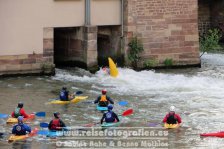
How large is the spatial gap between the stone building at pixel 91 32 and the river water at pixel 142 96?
2.45 ft

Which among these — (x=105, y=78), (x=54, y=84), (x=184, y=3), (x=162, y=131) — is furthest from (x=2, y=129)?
(x=184, y=3)

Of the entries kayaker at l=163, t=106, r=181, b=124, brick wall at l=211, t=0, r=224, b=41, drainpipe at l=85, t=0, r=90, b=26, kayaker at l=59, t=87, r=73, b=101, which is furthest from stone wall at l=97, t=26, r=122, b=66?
kayaker at l=163, t=106, r=181, b=124

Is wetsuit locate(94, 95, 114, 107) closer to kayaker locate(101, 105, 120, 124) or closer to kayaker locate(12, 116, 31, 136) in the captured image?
kayaker locate(101, 105, 120, 124)

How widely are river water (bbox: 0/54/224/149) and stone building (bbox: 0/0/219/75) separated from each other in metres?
0.75

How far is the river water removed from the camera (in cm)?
1914

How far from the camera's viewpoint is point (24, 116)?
1997 cm

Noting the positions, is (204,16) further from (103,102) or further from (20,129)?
(20,129)

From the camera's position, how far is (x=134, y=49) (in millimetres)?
28266

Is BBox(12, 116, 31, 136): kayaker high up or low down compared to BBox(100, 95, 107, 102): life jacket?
down

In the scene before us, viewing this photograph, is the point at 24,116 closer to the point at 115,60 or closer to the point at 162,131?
the point at 162,131

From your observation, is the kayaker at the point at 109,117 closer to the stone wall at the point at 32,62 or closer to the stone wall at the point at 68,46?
the stone wall at the point at 32,62

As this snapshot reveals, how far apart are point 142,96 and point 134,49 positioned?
5.14 meters

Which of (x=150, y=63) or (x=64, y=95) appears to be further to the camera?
(x=150, y=63)

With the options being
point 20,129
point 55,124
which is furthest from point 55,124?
point 20,129
